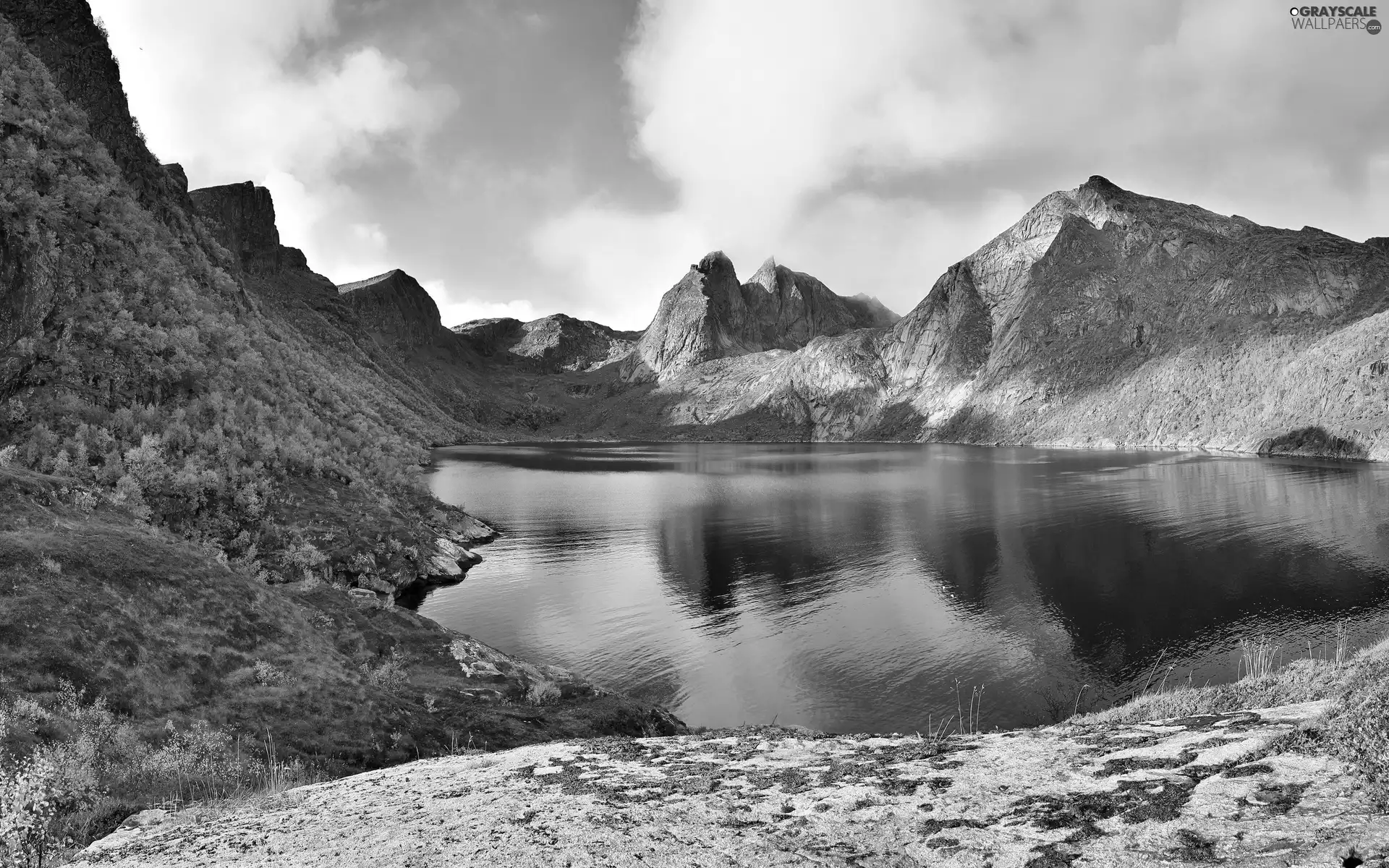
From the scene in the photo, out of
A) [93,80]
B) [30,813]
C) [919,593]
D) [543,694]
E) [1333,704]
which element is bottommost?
[919,593]

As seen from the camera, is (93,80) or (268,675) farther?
(93,80)

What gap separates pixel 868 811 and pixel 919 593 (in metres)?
30.2

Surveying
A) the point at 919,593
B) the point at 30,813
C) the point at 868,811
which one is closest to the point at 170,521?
the point at 30,813

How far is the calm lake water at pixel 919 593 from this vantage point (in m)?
22.3

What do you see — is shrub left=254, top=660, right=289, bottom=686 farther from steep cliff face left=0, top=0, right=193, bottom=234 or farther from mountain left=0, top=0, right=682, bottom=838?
steep cliff face left=0, top=0, right=193, bottom=234

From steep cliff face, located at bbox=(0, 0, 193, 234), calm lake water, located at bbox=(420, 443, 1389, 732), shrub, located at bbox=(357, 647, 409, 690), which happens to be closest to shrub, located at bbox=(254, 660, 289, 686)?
shrub, located at bbox=(357, 647, 409, 690)

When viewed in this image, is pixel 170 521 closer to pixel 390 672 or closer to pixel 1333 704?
pixel 390 672

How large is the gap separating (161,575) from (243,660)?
92.3 inches

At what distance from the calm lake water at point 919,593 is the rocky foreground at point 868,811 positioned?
15.1 meters

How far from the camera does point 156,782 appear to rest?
7.78 m

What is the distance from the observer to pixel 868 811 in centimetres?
466

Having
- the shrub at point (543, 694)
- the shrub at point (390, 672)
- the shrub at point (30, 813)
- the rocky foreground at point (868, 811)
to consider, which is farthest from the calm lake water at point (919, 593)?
the shrub at point (30, 813)

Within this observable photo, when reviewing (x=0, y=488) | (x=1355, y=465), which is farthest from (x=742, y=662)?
(x=1355, y=465)

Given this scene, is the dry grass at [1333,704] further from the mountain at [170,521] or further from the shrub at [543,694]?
the shrub at [543,694]
